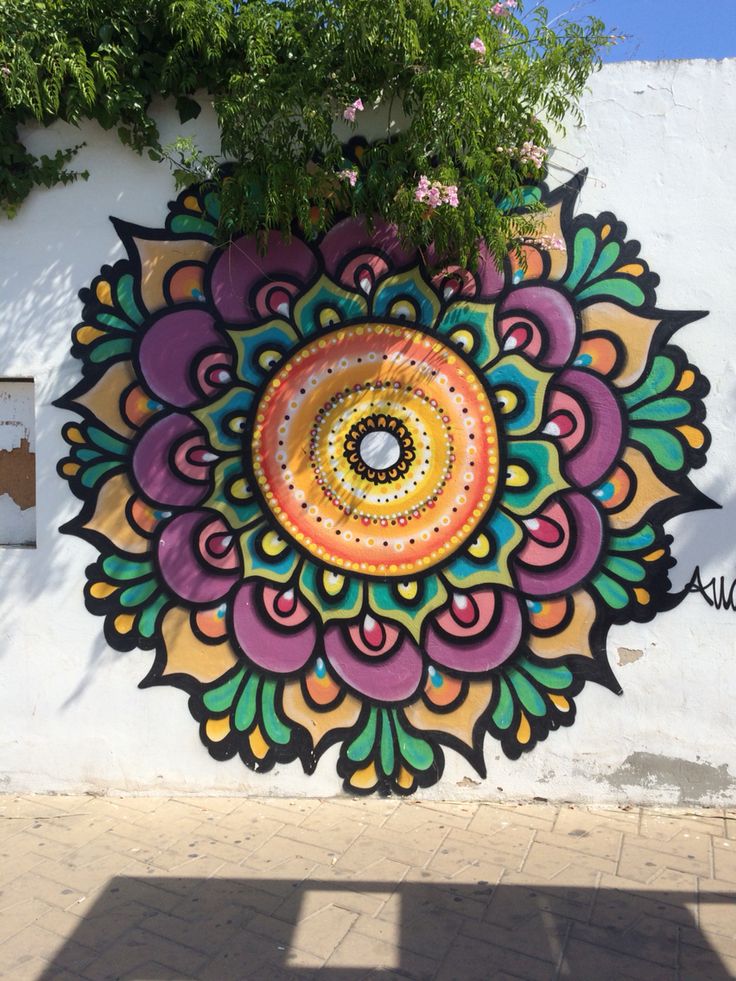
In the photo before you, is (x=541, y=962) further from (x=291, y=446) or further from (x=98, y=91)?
(x=98, y=91)

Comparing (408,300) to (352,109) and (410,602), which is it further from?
(410,602)

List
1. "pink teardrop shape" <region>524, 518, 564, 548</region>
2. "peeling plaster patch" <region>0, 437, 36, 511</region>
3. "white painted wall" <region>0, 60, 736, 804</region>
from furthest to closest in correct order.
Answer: "peeling plaster patch" <region>0, 437, 36, 511</region>
"pink teardrop shape" <region>524, 518, 564, 548</region>
"white painted wall" <region>0, 60, 736, 804</region>

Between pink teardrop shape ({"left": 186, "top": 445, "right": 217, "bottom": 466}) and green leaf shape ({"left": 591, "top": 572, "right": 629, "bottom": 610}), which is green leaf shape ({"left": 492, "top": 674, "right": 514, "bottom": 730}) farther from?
pink teardrop shape ({"left": 186, "top": 445, "right": 217, "bottom": 466})

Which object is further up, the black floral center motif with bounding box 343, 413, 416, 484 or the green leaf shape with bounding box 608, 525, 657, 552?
the black floral center motif with bounding box 343, 413, 416, 484

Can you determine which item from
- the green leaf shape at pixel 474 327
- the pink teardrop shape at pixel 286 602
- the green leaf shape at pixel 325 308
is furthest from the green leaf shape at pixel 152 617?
the green leaf shape at pixel 474 327

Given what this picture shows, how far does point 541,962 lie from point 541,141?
10.8ft

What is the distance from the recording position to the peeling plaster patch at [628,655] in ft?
13.3

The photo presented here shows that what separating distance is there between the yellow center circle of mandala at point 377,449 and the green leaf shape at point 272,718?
676 millimetres

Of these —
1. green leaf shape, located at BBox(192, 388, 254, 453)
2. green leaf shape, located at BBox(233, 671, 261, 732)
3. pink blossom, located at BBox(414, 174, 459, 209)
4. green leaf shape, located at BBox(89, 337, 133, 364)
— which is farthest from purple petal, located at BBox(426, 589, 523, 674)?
green leaf shape, located at BBox(89, 337, 133, 364)

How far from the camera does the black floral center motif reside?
4207 mm

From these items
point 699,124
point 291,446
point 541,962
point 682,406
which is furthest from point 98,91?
point 541,962

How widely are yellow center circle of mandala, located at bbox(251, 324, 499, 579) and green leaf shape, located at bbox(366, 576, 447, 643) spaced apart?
72 millimetres

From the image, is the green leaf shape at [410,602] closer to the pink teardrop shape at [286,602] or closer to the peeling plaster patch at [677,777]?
the pink teardrop shape at [286,602]

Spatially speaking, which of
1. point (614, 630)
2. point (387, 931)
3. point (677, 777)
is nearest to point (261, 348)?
point (614, 630)
